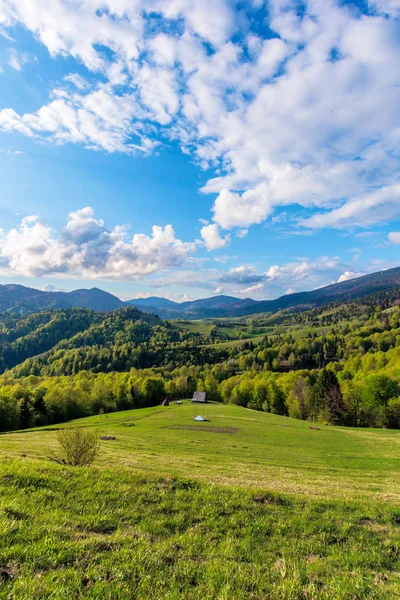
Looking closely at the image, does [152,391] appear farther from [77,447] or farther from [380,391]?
[77,447]

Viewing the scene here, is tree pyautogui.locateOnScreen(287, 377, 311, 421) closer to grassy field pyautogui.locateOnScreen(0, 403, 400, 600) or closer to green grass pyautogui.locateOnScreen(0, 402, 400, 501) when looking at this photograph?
green grass pyautogui.locateOnScreen(0, 402, 400, 501)

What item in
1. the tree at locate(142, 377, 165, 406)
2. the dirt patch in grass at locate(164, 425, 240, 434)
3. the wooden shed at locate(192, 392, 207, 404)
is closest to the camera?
the dirt patch in grass at locate(164, 425, 240, 434)

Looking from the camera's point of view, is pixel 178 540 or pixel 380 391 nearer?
pixel 178 540

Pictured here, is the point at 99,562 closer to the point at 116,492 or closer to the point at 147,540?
the point at 147,540

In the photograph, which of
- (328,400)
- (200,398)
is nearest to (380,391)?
(328,400)

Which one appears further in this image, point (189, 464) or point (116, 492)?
point (189, 464)

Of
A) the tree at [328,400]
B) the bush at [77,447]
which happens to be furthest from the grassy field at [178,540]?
the tree at [328,400]

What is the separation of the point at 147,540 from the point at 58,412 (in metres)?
112

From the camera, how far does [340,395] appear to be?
91688 mm

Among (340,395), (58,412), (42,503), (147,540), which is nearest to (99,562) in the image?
(147,540)

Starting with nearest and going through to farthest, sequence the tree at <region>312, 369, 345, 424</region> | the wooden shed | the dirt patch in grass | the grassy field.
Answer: the grassy field → the dirt patch in grass → the tree at <region>312, 369, 345, 424</region> → the wooden shed

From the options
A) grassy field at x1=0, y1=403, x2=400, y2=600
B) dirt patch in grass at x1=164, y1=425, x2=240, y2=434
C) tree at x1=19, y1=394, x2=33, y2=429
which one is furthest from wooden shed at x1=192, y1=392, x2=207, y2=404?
grassy field at x1=0, y1=403, x2=400, y2=600

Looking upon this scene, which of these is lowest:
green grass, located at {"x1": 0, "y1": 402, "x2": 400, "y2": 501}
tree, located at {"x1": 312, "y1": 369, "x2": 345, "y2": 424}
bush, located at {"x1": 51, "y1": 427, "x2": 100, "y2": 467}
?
tree, located at {"x1": 312, "y1": 369, "x2": 345, "y2": 424}

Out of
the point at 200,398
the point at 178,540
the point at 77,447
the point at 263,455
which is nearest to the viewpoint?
the point at 178,540
